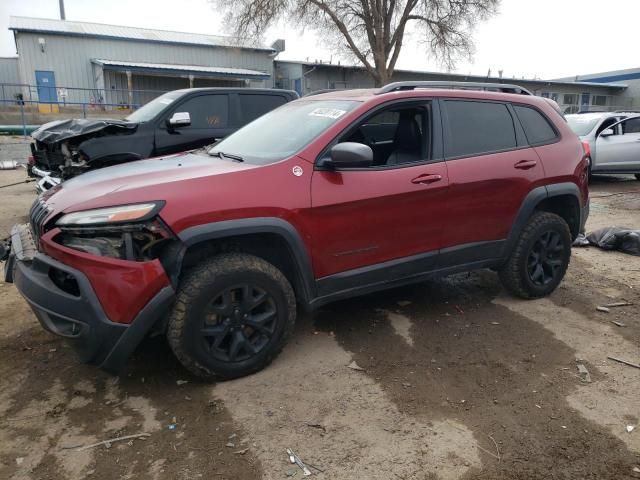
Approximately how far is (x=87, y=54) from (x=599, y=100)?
39.3 m

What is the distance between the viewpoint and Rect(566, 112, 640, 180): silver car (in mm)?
11109

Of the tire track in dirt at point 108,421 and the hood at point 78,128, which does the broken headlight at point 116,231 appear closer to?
the tire track in dirt at point 108,421

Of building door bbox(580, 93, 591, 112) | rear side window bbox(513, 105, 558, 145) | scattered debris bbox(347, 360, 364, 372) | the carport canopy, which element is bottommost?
scattered debris bbox(347, 360, 364, 372)

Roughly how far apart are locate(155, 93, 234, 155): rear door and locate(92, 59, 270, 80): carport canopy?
2208 centimetres

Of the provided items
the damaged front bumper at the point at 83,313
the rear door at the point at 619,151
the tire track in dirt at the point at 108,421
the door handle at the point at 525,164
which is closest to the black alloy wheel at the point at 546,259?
the door handle at the point at 525,164

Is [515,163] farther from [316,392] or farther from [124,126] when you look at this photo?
[124,126]

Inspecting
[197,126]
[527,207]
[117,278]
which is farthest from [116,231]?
[197,126]

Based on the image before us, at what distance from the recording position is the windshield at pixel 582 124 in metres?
11.4

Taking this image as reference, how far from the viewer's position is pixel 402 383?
124 inches

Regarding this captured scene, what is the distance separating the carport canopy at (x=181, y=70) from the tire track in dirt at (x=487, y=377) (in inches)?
1029

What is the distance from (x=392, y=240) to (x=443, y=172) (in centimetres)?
67

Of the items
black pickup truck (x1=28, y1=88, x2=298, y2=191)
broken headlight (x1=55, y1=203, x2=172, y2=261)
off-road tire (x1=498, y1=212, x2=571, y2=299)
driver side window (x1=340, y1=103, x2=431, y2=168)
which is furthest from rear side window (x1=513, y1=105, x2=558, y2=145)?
black pickup truck (x1=28, y1=88, x2=298, y2=191)

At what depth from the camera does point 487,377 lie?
3.23 m

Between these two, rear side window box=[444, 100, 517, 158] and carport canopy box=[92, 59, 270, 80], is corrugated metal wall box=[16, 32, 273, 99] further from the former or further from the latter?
rear side window box=[444, 100, 517, 158]
